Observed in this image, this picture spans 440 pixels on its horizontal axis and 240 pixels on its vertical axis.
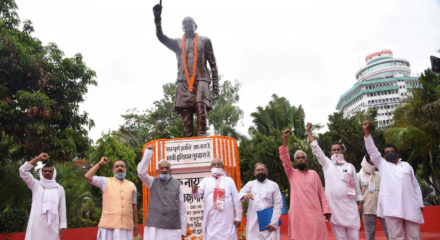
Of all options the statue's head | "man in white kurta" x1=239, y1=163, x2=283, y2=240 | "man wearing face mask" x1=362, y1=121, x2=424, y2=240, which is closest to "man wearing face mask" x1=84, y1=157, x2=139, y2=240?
"man in white kurta" x1=239, y1=163, x2=283, y2=240

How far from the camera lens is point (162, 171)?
13.4ft

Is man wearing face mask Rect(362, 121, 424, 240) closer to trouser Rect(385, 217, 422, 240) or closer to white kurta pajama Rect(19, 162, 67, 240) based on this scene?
trouser Rect(385, 217, 422, 240)

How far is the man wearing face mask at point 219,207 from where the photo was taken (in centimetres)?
402

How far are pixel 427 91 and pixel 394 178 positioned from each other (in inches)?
234

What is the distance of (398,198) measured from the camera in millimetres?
4082

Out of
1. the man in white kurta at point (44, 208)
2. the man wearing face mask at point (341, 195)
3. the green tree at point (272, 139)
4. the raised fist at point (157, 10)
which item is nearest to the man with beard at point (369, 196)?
the man wearing face mask at point (341, 195)

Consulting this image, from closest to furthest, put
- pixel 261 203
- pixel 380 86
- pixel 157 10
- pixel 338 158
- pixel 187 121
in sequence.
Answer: pixel 261 203, pixel 338 158, pixel 157 10, pixel 187 121, pixel 380 86

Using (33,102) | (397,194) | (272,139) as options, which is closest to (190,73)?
(397,194)

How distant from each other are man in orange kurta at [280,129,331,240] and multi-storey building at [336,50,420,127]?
65.6m

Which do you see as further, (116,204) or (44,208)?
(44,208)

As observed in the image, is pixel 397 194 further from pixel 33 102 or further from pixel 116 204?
pixel 33 102

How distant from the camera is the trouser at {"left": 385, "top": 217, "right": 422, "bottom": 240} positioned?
4047 millimetres

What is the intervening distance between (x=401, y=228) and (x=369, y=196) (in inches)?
49.7

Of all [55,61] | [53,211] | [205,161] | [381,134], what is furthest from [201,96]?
[381,134]
